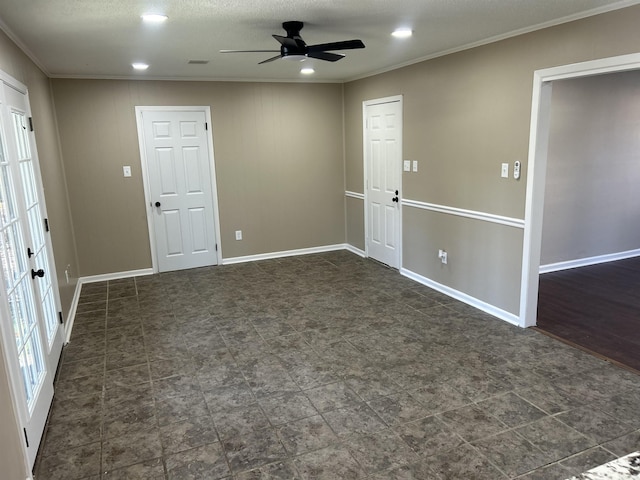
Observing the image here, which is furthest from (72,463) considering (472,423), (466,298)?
(466,298)

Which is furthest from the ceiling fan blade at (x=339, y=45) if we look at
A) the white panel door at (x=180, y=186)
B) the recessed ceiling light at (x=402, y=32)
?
the white panel door at (x=180, y=186)

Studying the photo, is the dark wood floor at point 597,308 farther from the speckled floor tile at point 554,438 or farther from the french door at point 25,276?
the french door at point 25,276

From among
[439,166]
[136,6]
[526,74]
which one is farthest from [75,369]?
[526,74]

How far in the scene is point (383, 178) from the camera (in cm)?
563

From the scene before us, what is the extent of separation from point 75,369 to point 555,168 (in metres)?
5.07

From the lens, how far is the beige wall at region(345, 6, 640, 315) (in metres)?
3.24

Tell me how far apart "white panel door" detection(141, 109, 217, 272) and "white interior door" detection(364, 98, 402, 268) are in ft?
6.78

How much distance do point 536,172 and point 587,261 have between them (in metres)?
2.58

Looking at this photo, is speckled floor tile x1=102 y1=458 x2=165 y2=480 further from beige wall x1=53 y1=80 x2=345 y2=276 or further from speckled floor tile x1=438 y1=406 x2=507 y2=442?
beige wall x1=53 y1=80 x2=345 y2=276

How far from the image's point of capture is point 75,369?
11.1 ft

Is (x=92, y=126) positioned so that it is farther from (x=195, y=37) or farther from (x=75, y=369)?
(x=75, y=369)

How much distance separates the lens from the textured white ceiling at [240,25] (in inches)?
106

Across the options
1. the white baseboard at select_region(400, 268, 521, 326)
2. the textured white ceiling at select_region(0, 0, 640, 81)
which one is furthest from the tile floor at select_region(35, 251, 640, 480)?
the textured white ceiling at select_region(0, 0, 640, 81)

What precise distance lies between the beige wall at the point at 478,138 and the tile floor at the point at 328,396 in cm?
50
